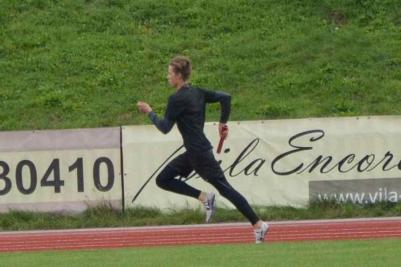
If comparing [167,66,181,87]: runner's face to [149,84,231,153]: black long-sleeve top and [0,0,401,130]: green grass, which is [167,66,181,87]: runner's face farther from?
[0,0,401,130]: green grass

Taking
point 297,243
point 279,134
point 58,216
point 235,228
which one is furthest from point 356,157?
point 297,243

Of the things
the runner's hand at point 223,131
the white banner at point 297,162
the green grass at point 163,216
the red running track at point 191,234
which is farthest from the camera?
the white banner at point 297,162

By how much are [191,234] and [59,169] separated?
13.3ft

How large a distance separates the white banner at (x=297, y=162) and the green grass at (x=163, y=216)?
0.15 metres

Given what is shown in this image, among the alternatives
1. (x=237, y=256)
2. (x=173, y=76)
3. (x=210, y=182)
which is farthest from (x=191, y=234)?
(x=237, y=256)

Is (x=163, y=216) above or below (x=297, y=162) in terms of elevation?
below

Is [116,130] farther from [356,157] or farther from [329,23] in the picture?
[329,23]

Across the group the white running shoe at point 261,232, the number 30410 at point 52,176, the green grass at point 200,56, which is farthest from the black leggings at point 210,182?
the green grass at point 200,56

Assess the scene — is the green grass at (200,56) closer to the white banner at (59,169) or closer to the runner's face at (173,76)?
the white banner at (59,169)

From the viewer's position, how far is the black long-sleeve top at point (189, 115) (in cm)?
1138

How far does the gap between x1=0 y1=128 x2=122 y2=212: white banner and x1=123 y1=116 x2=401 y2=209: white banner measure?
37 cm

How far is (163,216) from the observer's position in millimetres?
18219

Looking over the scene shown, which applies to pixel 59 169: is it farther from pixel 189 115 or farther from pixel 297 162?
pixel 189 115

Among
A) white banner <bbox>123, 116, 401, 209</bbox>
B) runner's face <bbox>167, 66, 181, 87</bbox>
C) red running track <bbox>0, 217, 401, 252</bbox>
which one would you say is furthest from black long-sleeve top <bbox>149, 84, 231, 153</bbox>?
white banner <bbox>123, 116, 401, 209</bbox>
